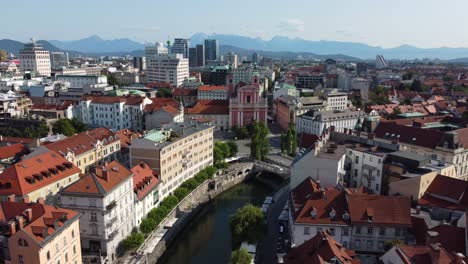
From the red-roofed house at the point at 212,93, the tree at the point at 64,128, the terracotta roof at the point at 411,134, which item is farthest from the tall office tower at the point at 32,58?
the terracotta roof at the point at 411,134

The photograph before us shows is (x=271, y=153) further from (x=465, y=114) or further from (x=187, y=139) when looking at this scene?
(x=465, y=114)

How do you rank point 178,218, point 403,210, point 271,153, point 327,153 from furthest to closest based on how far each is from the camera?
point 271,153, point 178,218, point 327,153, point 403,210

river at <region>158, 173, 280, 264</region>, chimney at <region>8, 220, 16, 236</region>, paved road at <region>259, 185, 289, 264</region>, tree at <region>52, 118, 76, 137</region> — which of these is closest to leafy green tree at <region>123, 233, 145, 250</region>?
river at <region>158, 173, 280, 264</region>

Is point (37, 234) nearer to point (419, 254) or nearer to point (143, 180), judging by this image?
point (143, 180)

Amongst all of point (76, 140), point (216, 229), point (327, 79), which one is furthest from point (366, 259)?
point (327, 79)

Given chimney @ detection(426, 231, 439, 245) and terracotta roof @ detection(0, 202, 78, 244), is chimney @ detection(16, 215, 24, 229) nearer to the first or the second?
terracotta roof @ detection(0, 202, 78, 244)
